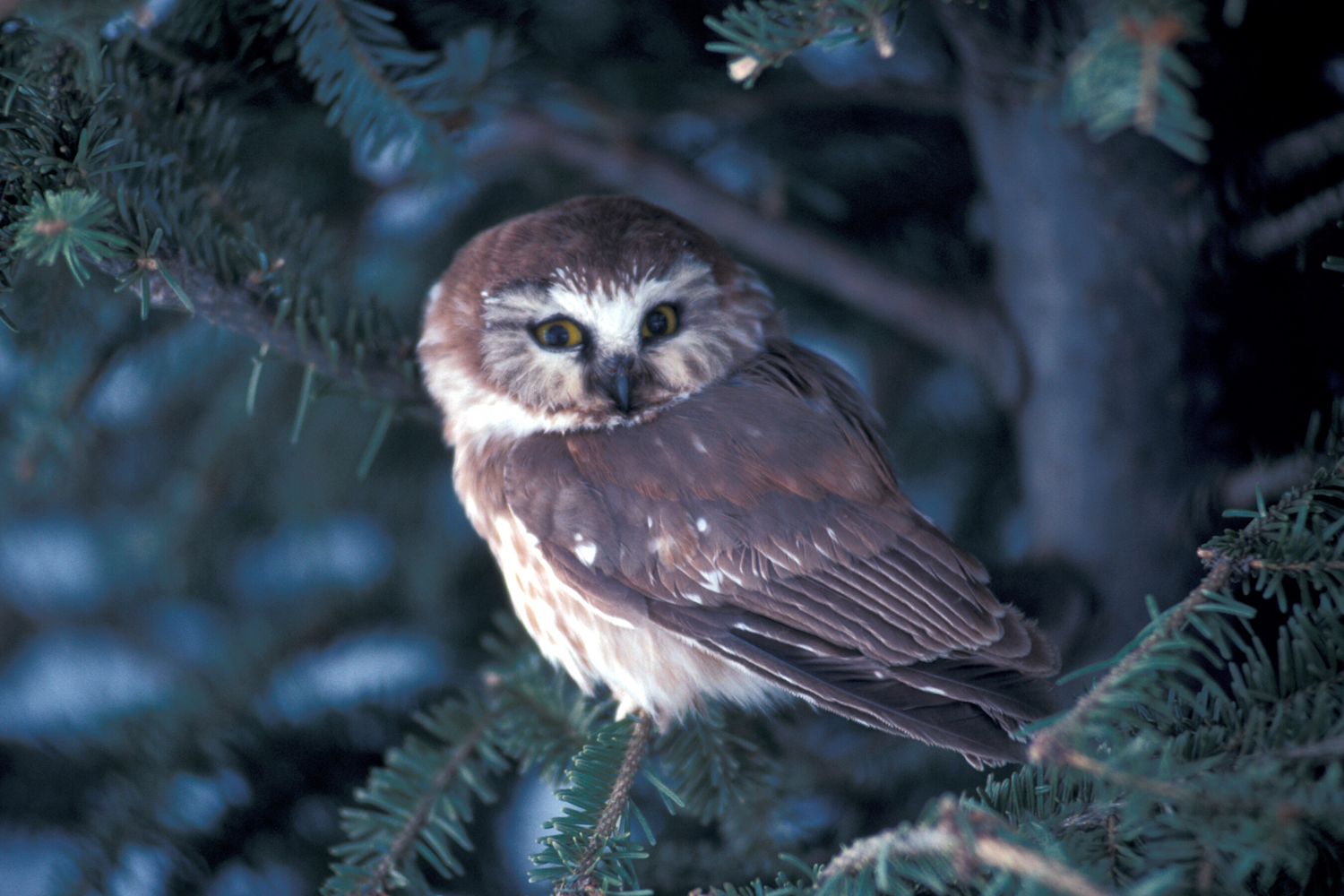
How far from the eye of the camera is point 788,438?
79.3 inches

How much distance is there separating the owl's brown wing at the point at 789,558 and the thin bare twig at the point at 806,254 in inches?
19.1

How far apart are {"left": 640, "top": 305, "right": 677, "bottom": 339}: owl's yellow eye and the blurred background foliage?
1.52 feet

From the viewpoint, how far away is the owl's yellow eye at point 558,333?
7.03ft

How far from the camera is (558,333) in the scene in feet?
7.11

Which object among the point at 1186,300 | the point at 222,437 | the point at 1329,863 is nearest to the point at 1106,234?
the point at 1186,300

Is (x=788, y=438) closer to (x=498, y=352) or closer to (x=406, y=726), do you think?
(x=498, y=352)

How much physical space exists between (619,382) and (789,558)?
0.61m

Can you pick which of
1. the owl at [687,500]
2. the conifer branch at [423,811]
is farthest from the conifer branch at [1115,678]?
the conifer branch at [423,811]

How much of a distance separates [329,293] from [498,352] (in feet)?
1.45

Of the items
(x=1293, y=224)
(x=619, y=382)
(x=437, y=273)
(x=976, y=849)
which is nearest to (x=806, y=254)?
(x=619, y=382)

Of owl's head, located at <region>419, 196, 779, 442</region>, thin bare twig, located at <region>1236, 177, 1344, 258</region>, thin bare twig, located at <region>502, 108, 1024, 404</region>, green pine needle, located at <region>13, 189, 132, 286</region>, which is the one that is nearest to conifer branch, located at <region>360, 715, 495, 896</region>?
owl's head, located at <region>419, 196, 779, 442</region>

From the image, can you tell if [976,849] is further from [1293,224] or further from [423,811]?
[1293,224]

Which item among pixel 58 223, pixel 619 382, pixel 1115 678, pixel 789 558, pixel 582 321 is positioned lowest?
pixel 789 558

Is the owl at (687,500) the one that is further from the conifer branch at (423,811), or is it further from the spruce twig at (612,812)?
the conifer branch at (423,811)
